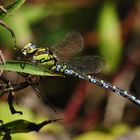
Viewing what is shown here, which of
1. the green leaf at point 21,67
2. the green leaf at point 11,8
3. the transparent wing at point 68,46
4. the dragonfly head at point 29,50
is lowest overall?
the transparent wing at point 68,46

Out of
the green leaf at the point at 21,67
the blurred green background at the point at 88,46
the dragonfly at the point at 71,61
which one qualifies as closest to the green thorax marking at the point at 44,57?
the dragonfly at the point at 71,61

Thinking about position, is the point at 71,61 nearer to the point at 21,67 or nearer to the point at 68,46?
the point at 68,46

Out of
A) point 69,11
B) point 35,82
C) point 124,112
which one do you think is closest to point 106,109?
point 124,112

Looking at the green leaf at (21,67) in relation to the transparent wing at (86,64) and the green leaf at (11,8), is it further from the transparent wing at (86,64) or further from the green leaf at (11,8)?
the transparent wing at (86,64)

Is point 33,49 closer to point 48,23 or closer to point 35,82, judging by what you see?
point 35,82

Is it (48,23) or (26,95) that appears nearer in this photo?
(26,95)

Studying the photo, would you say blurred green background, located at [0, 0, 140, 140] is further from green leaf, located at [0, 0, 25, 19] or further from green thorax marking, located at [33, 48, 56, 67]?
green leaf, located at [0, 0, 25, 19]
